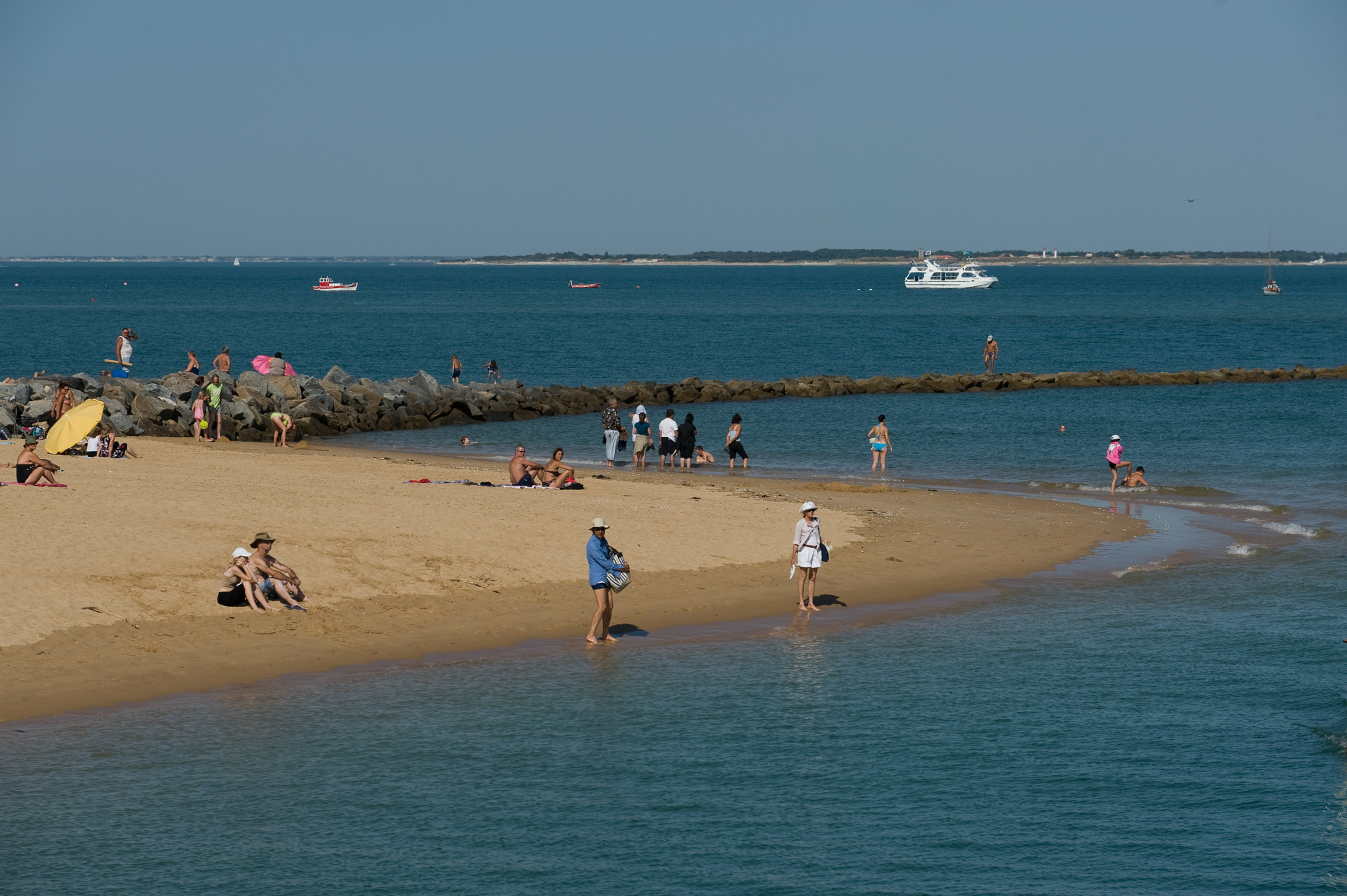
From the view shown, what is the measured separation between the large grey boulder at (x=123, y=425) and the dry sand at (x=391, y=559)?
504 cm

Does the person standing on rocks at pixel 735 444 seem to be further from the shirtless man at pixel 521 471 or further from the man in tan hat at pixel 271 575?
the man in tan hat at pixel 271 575

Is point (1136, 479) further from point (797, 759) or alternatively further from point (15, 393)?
point (15, 393)

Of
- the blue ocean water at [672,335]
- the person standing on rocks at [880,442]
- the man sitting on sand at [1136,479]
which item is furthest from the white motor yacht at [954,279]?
the man sitting on sand at [1136,479]

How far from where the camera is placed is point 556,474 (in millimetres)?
26719

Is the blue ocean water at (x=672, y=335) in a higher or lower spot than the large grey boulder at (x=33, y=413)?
higher

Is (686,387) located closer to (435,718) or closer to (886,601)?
(886,601)

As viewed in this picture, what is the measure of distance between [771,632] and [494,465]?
678 inches

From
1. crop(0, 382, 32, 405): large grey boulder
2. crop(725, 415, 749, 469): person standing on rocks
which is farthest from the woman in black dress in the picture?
crop(0, 382, 32, 405): large grey boulder

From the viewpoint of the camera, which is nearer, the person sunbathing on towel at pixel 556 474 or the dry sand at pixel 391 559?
the dry sand at pixel 391 559

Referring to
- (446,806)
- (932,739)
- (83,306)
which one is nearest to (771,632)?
(932,739)

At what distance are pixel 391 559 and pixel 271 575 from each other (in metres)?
2.62

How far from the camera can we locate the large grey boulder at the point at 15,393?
1372 inches

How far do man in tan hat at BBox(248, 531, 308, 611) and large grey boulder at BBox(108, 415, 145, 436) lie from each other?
17617 millimetres

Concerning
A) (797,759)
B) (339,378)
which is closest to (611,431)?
(339,378)
